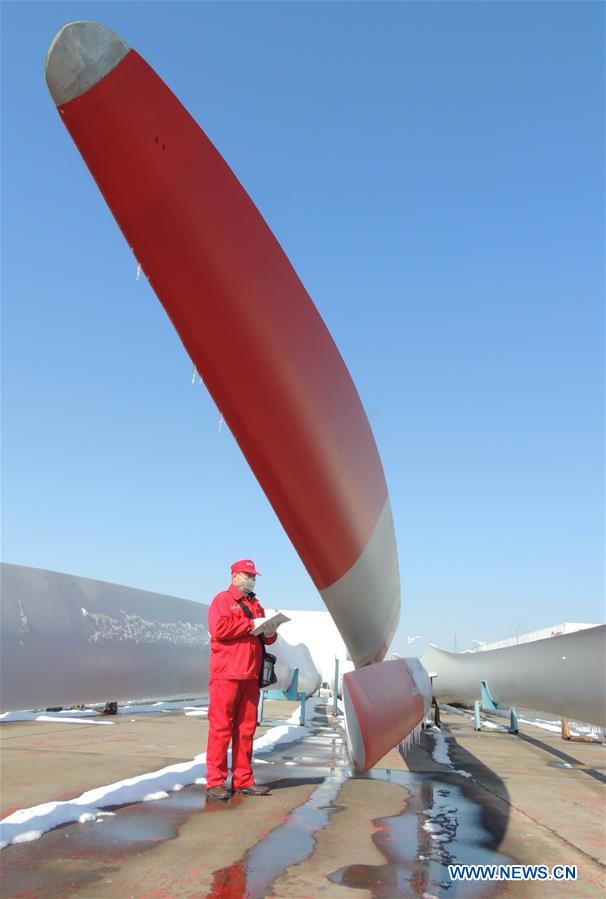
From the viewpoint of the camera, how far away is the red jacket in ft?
15.7

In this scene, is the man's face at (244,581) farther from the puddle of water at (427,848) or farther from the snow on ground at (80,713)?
the snow on ground at (80,713)

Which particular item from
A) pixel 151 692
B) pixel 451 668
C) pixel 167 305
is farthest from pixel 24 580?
pixel 451 668

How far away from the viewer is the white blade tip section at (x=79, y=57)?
2.90 m

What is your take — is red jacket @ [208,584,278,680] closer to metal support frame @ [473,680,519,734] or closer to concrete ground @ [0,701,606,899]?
concrete ground @ [0,701,606,899]

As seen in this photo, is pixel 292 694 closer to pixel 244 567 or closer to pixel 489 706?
pixel 489 706

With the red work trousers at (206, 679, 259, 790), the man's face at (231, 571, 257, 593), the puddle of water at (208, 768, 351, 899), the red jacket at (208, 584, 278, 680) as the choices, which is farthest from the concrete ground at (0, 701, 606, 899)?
the man's face at (231, 571, 257, 593)

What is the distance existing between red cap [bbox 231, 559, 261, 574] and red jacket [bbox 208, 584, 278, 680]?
29 centimetres

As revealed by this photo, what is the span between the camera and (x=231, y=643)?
4902mm

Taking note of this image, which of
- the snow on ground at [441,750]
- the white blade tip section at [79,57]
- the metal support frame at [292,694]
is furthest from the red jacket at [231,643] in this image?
the metal support frame at [292,694]

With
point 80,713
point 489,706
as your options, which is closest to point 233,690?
point 489,706

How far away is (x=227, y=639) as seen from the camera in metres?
4.82

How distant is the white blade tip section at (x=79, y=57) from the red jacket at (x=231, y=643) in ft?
11.2

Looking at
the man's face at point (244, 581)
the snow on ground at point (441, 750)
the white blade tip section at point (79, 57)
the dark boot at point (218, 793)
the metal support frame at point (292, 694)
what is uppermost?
the white blade tip section at point (79, 57)

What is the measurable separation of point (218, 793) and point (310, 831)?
0.93 metres
